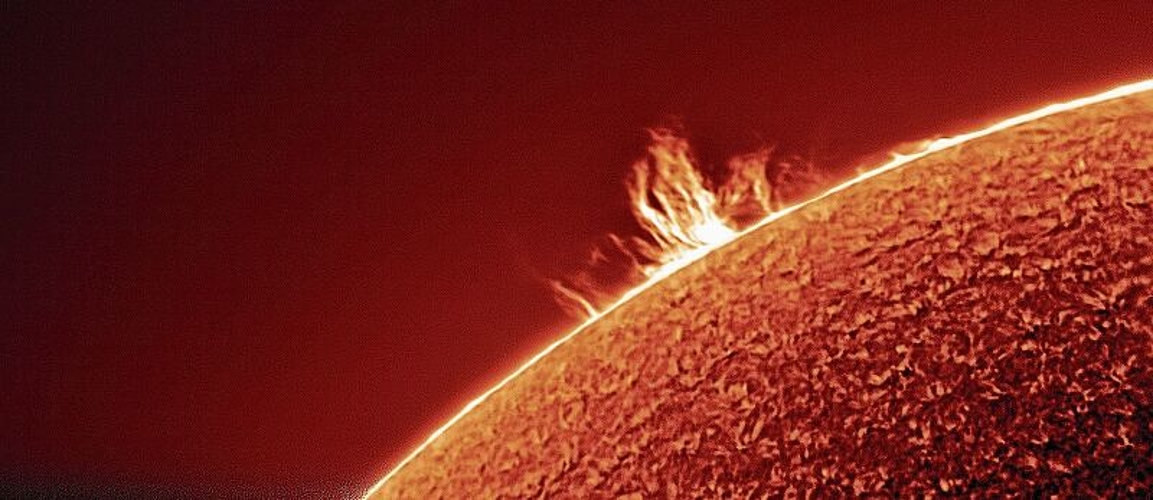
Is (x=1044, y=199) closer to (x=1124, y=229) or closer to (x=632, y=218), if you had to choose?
(x=1124, y=229)

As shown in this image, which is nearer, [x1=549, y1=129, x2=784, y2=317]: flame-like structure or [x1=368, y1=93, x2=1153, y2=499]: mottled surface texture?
[x1=368, y1=93, x2=1153, y2=499]: mottled surface texture

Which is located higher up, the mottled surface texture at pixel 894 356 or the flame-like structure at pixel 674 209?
the flame-like structure at pixel 674 209

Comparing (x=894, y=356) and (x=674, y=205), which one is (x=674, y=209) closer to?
(x=674, y=205)

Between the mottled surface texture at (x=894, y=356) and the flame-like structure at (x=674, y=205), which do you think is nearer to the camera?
the mottled surface texture at (x=894, y=356)

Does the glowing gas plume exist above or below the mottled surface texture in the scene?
above

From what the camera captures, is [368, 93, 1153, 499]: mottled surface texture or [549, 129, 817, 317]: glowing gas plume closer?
[368, 93, 1153, 499]: mottled surface texture

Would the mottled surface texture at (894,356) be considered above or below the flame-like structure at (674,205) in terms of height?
below

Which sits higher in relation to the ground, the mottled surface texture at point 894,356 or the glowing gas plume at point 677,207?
the glowing gas plume at point 677,207

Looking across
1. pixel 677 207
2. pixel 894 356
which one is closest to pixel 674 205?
pixel 677 207
